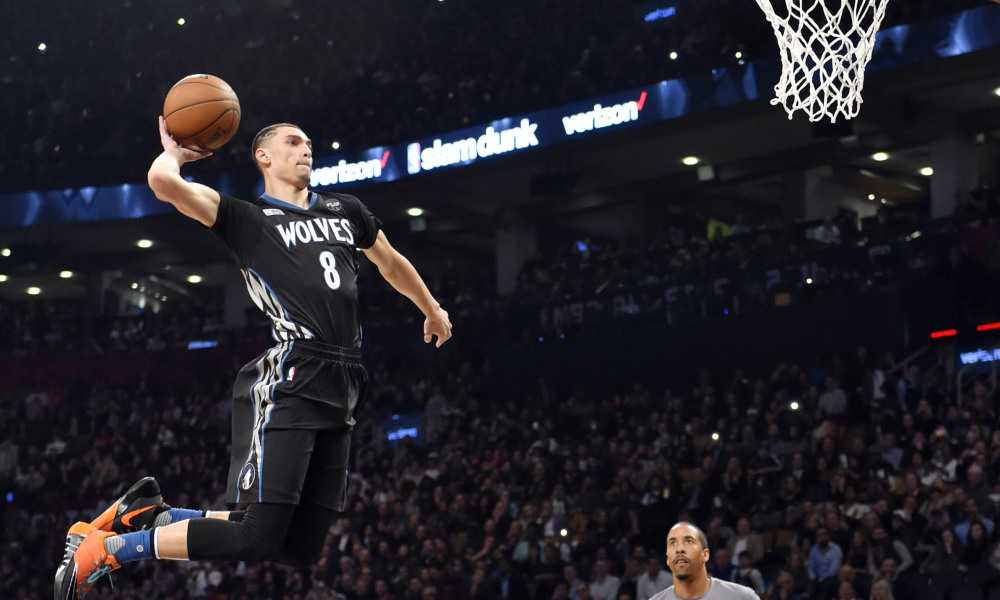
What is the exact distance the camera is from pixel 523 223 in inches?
1018

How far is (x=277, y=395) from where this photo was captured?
4.44 metres

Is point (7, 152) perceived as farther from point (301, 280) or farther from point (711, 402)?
point (301, 280)

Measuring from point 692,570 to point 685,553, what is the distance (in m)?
0.10

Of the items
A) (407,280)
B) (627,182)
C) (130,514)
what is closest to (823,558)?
(407,280)

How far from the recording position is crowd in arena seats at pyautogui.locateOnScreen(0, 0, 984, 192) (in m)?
21.3

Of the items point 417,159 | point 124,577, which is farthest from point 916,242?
point 124,577

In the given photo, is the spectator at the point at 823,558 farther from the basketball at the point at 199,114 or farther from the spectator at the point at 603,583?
the basketball at the point at 199,114

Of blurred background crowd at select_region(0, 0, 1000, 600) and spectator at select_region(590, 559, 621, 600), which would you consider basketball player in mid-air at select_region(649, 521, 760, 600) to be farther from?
spectator at select_region(590, 559, 621, 600)

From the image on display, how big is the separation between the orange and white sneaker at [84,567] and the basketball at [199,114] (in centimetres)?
158

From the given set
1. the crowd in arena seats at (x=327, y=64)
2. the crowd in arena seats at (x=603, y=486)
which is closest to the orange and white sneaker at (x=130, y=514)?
A: the crowd in arena seats at (x=603, y=486)

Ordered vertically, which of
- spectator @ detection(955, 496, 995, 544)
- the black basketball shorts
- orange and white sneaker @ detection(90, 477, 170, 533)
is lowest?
spectator @ detection(955, 496, 995, 544)

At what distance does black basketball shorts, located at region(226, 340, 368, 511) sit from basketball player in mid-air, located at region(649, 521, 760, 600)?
6.61 ft

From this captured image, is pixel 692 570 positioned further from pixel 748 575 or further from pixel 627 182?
pixel 627 182

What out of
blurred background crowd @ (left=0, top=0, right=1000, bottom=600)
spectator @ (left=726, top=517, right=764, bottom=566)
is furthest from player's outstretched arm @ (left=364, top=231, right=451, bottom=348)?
spectator @ (left=726, top=517, right=764, bottom=566)
